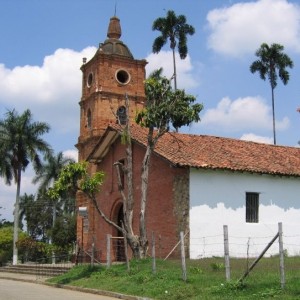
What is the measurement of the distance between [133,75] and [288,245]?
21169 millimetres

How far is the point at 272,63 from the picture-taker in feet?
162

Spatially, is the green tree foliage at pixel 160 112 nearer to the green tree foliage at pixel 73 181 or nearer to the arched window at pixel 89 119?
the green tree foliage at pixel 73 181

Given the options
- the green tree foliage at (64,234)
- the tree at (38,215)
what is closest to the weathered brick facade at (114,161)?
the green tree foliage at (64,234)

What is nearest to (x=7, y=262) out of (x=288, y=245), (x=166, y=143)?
(x=166, y=143)

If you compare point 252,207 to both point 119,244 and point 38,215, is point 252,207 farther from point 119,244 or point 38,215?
point 38,215

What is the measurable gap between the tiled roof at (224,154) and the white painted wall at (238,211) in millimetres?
473

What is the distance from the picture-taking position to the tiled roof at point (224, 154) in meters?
23.1

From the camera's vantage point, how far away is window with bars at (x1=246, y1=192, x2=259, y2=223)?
24.1 m

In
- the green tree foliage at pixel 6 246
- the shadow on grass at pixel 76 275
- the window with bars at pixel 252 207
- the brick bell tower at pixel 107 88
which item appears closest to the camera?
the shadow on grass at pixel 76 275

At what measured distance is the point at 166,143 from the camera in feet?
83.3

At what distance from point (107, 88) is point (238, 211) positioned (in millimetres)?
19339

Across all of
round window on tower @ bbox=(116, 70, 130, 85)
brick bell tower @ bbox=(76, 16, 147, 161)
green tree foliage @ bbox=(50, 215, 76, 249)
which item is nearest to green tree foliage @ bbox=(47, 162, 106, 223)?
brick bell tower @ bbox=(76, 16, 147, 161)

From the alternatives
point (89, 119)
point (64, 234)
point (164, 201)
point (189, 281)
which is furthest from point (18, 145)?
point (189, 281)

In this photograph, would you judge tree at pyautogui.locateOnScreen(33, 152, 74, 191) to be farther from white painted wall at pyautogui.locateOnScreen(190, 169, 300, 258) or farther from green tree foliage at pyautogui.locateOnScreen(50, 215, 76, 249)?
white painted wall at pyautogui.locateOnScreen(190, 169, 300, 258)
